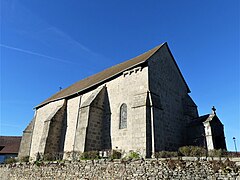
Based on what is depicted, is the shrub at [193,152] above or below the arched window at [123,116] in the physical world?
below

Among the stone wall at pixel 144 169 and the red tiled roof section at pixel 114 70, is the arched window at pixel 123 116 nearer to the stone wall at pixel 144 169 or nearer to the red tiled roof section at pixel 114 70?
the red tiled roof section at pixel 114 70

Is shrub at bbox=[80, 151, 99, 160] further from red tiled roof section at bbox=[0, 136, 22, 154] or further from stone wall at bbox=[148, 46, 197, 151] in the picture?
red tiled roof section at bbox=[0, 136, 22, 154]

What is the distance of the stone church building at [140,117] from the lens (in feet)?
41.9

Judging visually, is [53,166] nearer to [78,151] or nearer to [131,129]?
[78,151]

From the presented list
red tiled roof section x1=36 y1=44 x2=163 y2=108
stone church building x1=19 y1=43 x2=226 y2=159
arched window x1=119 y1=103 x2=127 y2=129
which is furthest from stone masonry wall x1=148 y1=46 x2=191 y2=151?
arched window x1=119 y1=103 x2=127 y2=129

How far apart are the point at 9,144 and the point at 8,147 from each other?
113 centimetres

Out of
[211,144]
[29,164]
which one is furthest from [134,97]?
[29,164]

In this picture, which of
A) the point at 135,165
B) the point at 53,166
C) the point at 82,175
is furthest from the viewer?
the point at 53,166

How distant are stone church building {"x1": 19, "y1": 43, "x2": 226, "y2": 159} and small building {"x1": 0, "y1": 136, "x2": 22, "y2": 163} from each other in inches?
638

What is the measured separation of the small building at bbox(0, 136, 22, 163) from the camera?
29.8 m

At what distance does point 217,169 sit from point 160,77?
887 cm

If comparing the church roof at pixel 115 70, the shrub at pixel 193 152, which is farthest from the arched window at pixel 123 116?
the shrub at pixel 193 152

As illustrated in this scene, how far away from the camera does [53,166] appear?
13.0m

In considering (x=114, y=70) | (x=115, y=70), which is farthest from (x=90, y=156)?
(x=114, y=70)
